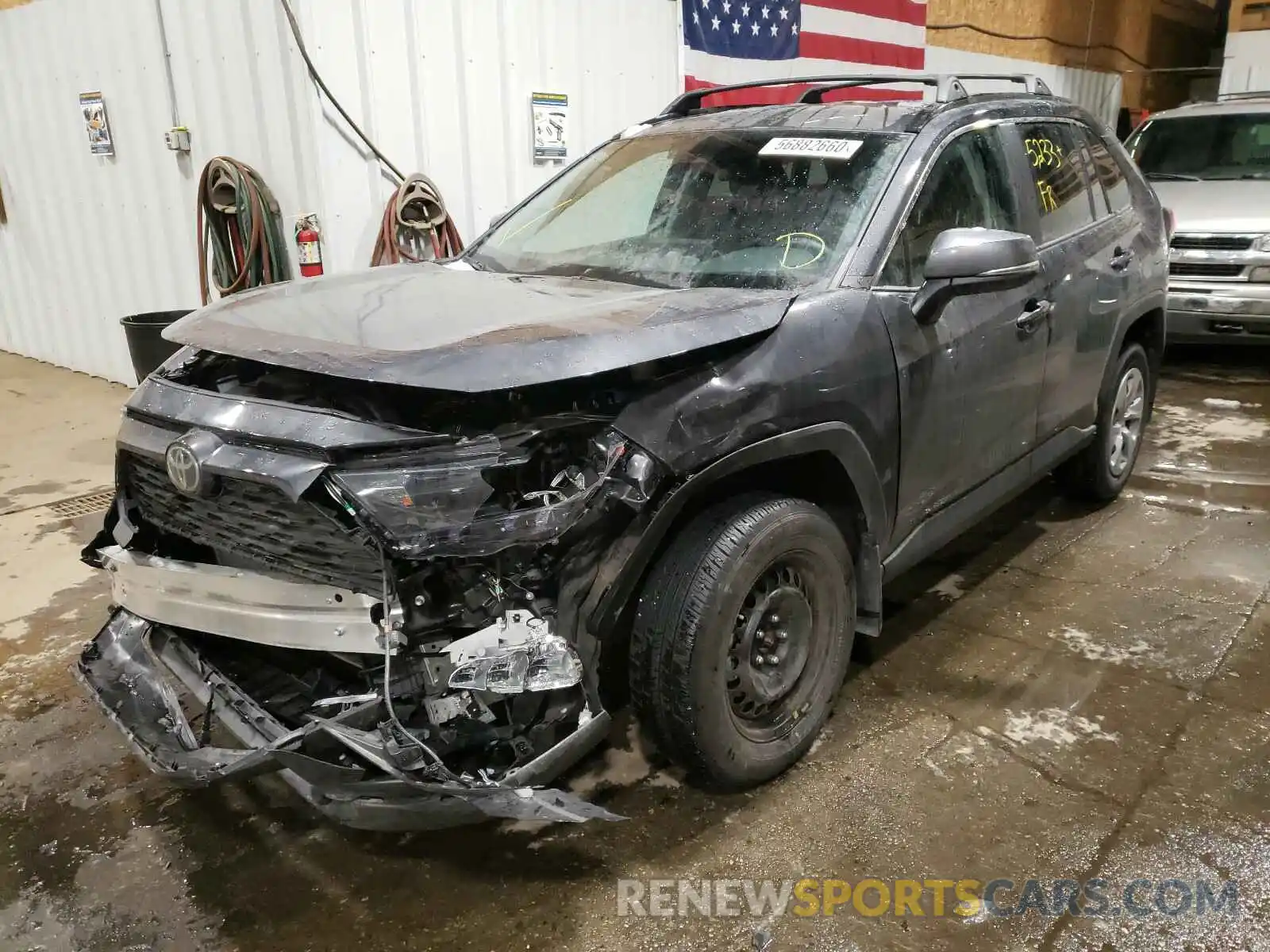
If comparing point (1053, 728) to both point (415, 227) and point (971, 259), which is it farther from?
point (415, 227)

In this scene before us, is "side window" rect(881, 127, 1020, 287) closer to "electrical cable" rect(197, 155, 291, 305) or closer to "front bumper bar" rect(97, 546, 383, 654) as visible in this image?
"front bumper bar" rect(97, 546, 383, 654)

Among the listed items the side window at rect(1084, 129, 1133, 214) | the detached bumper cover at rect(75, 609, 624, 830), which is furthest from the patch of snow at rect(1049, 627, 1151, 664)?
the detached bumper cover at rect(75, 609, 624, 830)

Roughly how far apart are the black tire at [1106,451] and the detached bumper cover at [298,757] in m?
3.02

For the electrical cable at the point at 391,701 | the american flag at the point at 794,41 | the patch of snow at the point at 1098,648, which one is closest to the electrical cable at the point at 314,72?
the american flag at the point at 794,41

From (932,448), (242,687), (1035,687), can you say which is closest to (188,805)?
(242,687)

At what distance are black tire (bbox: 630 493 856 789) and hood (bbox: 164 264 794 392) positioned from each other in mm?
464

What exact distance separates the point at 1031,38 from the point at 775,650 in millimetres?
11544

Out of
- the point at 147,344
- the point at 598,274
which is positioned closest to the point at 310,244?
the point at 147,344

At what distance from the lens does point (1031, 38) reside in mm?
11430

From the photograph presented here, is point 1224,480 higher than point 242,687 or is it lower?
lower

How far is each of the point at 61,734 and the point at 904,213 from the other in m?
2.93

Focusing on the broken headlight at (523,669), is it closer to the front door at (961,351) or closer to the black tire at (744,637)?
the black tire at (744,637)

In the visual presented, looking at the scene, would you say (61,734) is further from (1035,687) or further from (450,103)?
(450,103)

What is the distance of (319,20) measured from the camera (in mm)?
4504
